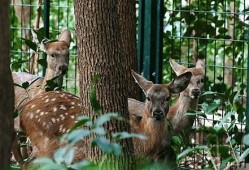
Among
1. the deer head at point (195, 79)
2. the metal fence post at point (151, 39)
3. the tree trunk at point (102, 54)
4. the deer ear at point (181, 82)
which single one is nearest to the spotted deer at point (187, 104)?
the deer head at point (195, 79)

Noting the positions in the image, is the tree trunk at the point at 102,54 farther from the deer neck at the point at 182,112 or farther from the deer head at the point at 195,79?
the deer head at the point at 195,79

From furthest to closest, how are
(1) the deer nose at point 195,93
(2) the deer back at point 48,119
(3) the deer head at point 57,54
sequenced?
(3) the deer head at point 57,54 < (1) the deer nose at point 195,93 < (2) the deer back at point 48,119

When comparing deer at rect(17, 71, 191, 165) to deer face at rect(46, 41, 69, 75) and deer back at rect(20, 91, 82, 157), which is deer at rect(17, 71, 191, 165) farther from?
deer face at rect(46, 41, 69, 75)

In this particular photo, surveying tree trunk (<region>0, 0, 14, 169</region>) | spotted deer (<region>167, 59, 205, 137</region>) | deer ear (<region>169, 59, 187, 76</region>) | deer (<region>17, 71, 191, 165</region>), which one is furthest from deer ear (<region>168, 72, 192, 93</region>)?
tree trunk (<region>0, 0, 14, 169</region>)

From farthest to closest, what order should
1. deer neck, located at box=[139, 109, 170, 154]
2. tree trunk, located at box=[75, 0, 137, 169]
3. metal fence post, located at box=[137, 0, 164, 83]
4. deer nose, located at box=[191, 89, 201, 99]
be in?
metal fence post, located at box=[137, 0, 164, 83] < deer nose, located at box=[191, 89, 201, 99] < deer neck, located at box=[139, 109, 170, 154] < tree trunk, located at box=[75, 0, 137, 169]

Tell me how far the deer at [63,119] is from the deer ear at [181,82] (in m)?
0.13

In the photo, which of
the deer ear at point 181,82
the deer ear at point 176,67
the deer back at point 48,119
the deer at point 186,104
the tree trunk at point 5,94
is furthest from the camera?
the deer ear at point 176,67

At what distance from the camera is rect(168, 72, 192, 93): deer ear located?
8.06m

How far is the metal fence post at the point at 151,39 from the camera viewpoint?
8797mm

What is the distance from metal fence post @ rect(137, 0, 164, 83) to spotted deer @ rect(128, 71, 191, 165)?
94cm

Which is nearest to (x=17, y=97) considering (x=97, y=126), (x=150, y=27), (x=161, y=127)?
(x=150, y=27)

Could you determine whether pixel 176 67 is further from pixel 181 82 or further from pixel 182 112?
pixel 181 82

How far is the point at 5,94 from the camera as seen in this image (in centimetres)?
388

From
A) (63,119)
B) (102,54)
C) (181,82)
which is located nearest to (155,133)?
(181,82)
